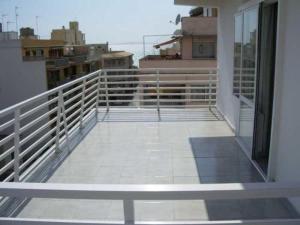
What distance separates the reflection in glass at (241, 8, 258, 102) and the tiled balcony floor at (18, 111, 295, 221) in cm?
98

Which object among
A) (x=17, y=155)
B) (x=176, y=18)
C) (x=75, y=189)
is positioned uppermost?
(x=176, y=18)

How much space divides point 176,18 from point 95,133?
62.2 feet

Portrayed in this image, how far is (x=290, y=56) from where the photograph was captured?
3736mm

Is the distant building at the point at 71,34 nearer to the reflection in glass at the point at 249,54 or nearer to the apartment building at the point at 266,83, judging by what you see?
the apartment building at the point at 266,83

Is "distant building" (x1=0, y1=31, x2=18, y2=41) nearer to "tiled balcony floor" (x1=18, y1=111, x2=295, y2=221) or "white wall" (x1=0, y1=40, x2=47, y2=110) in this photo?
"white wall" (x1=0, y1=40, x2=47, y2=110)

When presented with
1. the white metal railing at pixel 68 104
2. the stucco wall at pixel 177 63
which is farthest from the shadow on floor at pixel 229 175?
the stucco wall at pixel 177 63

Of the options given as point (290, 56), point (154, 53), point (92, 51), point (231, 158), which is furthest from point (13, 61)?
point (290, 56)

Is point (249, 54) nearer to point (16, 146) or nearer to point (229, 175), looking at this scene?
point (229, 175)

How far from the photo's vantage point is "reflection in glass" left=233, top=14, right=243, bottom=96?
612 cm

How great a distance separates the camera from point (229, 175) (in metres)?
4.84

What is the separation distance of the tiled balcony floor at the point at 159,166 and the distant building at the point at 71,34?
41.4 metres

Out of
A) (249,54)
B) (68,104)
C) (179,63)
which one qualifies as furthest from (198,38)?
(249,54)

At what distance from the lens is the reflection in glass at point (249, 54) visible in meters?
5.16

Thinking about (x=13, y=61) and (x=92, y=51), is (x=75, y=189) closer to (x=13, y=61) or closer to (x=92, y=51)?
(x=13, y=61)
